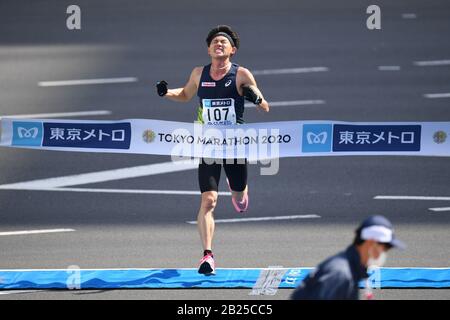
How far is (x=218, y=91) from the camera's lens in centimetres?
1457

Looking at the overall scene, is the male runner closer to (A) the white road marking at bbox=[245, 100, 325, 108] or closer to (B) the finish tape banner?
(B) the finish tape banner

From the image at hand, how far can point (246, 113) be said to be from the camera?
23031 mm

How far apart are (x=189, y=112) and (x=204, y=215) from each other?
888 centimetres

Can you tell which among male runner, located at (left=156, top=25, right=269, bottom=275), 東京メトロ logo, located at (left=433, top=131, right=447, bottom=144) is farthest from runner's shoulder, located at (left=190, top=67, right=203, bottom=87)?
東京メトロ logo, located at (left=433, top=131, right=447, bottom=144)

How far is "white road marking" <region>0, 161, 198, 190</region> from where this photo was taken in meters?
18.9

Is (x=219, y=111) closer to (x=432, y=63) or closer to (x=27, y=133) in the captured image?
(x=27, y=133)

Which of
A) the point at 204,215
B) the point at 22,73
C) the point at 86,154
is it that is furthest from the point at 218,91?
the point at 22,73

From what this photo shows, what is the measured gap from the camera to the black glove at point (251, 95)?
14203 mm

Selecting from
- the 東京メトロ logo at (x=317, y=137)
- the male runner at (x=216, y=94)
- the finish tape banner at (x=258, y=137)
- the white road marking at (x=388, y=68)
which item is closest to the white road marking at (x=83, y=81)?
the white road marking at (x=388, y=68)

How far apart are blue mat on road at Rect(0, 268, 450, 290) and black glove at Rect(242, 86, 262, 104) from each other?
6.60 ft

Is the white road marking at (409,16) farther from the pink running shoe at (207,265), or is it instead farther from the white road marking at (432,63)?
the pink running shoe at (207,265)

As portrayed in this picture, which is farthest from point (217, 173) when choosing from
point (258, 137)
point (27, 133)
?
point (27, 133)

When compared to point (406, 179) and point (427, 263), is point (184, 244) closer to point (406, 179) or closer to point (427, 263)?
point (427, 263)

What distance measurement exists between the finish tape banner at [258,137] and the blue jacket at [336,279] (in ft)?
18.9
